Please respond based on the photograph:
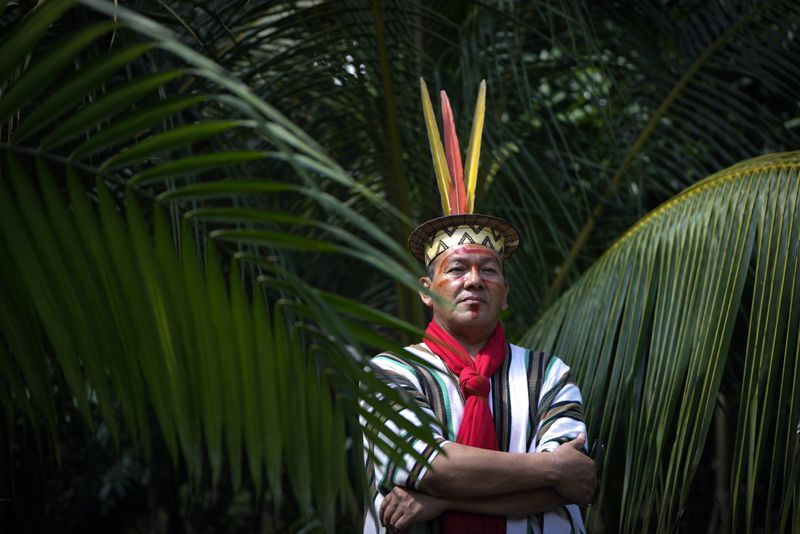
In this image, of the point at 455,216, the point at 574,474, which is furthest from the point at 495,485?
the point at 455,216

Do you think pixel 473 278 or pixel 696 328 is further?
pixel 696 328

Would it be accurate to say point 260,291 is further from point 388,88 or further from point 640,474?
point 388,88

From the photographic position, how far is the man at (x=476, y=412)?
2533mm

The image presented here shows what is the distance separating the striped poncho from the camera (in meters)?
2.64

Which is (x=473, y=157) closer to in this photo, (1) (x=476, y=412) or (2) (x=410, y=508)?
(1) (x=476, y=412)

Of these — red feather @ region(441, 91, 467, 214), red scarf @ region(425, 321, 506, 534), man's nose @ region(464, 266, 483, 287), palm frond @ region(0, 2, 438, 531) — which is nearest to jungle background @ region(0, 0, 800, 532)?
palm frond @ region(0, 2, 438, 531)

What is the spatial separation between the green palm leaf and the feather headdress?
0.58 m

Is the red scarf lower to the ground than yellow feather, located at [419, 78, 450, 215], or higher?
lower

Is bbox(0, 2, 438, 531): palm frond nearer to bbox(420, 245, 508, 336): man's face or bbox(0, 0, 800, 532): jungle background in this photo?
bbox(0, 0, 800, 532): jungle background

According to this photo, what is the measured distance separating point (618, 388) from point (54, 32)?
2.21 metres

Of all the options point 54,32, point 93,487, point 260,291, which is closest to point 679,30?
point 54,32

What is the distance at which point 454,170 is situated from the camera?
10.6ft

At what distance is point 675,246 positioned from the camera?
11.3 ft

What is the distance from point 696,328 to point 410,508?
1124mm
